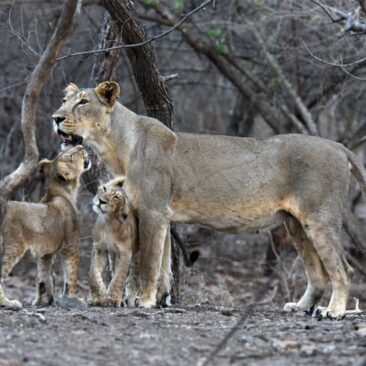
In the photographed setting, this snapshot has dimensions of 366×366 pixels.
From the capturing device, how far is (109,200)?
875cm

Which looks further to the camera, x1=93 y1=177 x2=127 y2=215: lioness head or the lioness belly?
the lioness belly

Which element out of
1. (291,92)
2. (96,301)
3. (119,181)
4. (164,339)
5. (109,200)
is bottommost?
(164,339)

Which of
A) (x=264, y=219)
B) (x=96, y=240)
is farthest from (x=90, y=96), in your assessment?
(x=264, y=219)

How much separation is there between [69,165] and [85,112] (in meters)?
0.71

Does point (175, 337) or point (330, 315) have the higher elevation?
point (330, 315)

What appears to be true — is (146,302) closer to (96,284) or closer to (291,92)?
Answer: (96,284)

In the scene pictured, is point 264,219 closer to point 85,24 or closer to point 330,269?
point 330,269

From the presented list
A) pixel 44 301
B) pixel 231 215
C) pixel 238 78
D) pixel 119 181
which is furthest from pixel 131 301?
pixel 238 78

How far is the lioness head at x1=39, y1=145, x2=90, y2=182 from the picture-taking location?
9594 mm

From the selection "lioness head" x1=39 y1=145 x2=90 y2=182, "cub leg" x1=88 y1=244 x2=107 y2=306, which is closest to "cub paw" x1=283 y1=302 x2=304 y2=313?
"cub leg" x1=88 y1=244 x2=107 y2=306

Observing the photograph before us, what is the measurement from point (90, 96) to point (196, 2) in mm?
5706

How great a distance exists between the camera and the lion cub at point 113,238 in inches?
345

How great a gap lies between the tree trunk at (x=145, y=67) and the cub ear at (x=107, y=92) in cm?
74

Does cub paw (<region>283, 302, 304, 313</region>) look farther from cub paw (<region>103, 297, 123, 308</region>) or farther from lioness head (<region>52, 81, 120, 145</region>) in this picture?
lioness head (<region>52, 81, 120, 145</region>)
